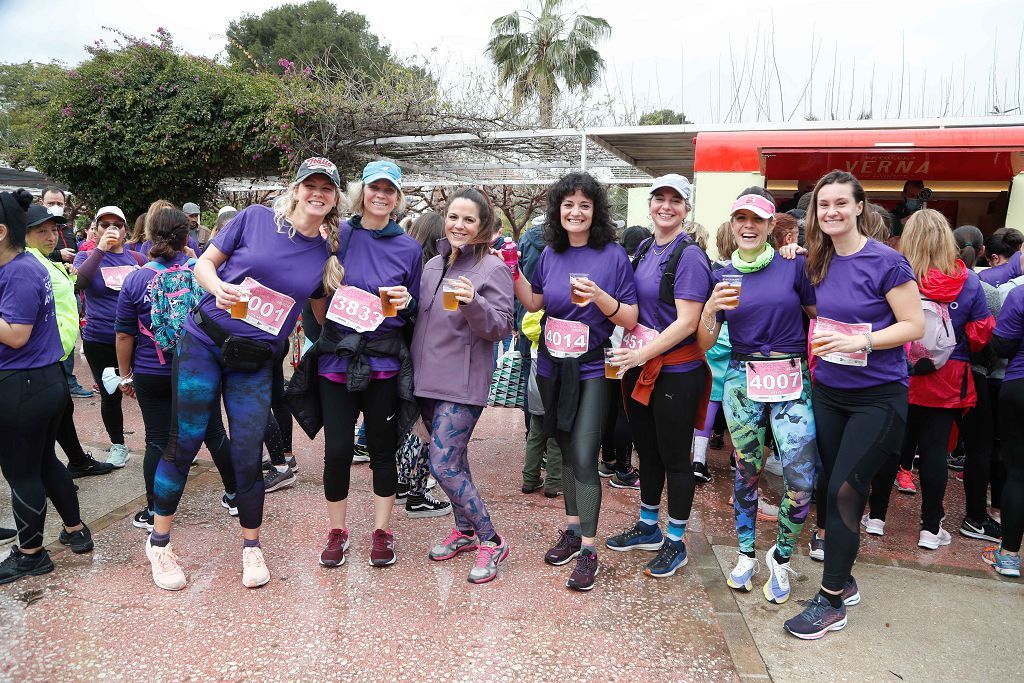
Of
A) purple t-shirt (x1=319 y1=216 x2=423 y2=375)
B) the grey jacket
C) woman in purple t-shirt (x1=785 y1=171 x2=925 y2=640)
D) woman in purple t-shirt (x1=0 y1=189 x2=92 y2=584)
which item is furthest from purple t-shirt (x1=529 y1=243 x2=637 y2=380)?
woman in purple t-shirt (x1=0 y1=189 x2=92 y2=584)

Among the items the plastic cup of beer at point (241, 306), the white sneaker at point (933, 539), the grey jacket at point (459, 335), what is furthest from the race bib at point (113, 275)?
the white sneaker at point (933, 539)

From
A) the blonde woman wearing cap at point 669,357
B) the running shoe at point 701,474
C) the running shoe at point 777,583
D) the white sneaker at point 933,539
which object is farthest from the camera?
the running shoe at point 701,474

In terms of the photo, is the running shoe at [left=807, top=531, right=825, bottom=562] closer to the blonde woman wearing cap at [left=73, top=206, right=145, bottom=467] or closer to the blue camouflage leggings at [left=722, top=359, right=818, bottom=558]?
the blue camouflage leggings at [left=722, top=359, right=818, bottom=558]

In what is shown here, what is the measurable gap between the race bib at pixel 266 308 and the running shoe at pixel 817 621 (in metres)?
2.71

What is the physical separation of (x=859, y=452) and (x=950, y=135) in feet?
18.7

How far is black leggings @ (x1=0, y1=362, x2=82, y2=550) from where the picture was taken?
3.16 m

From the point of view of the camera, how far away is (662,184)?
326 centimetres

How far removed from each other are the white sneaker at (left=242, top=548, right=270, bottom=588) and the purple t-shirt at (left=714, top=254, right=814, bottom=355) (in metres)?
2.60

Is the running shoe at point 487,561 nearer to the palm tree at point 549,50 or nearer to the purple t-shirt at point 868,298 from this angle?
the purple t-shirt at point 868,298

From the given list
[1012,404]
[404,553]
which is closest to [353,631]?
[404,553]

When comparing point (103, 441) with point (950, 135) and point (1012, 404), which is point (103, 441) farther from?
point (950, 135)

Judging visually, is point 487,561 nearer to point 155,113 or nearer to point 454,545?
point 454,545

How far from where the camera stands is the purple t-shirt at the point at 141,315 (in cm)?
378

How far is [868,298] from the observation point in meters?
2.84
